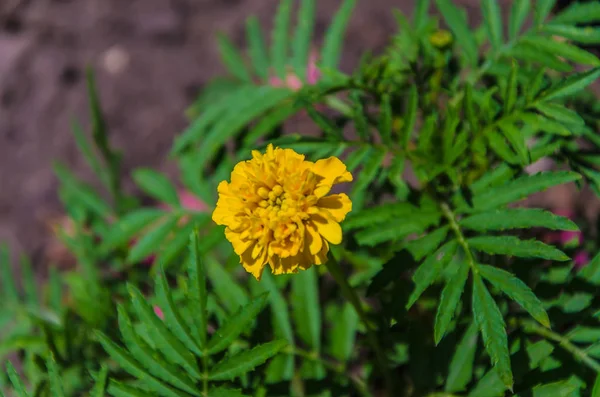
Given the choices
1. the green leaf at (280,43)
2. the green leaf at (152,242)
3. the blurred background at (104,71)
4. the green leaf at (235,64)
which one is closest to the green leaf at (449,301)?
the green leaf at (152,242)

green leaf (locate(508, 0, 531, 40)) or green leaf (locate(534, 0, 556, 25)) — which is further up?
green leaf (locate(508, 0, 531, 40))

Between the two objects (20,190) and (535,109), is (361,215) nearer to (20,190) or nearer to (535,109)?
(535,109)

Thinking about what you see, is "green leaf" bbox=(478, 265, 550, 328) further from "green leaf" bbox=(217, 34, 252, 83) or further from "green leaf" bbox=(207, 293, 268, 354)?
"green leaf" bbox=(217, 34, 252, 83)

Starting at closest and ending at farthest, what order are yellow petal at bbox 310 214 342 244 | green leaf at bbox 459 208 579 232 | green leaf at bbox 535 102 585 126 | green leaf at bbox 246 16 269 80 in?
yellow petal at bbox 310 214 342 244, green leaf at bbox 459 208 579 232, green leaf at bbox 535 102 585 126, green leaf at bbox 246 16 269 80

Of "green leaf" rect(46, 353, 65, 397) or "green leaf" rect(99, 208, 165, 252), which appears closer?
"green leaf" rect(46, 353, 65, 397)

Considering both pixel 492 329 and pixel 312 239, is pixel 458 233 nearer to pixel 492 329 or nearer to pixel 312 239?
pixel 492 329

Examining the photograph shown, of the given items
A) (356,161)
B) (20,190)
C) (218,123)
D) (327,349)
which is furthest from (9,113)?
(356,161)

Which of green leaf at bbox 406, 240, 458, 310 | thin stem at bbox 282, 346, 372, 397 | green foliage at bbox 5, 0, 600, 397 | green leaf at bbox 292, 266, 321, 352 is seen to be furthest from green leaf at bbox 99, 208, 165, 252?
green leaf at bbox 406, 240, 458, 310

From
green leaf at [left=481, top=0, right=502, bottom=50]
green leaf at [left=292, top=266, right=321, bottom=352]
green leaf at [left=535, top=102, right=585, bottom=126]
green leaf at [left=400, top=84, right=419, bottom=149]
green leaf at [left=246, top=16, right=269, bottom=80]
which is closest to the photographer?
green leaf at [left=535, top=102, right=585, bottom=126]
